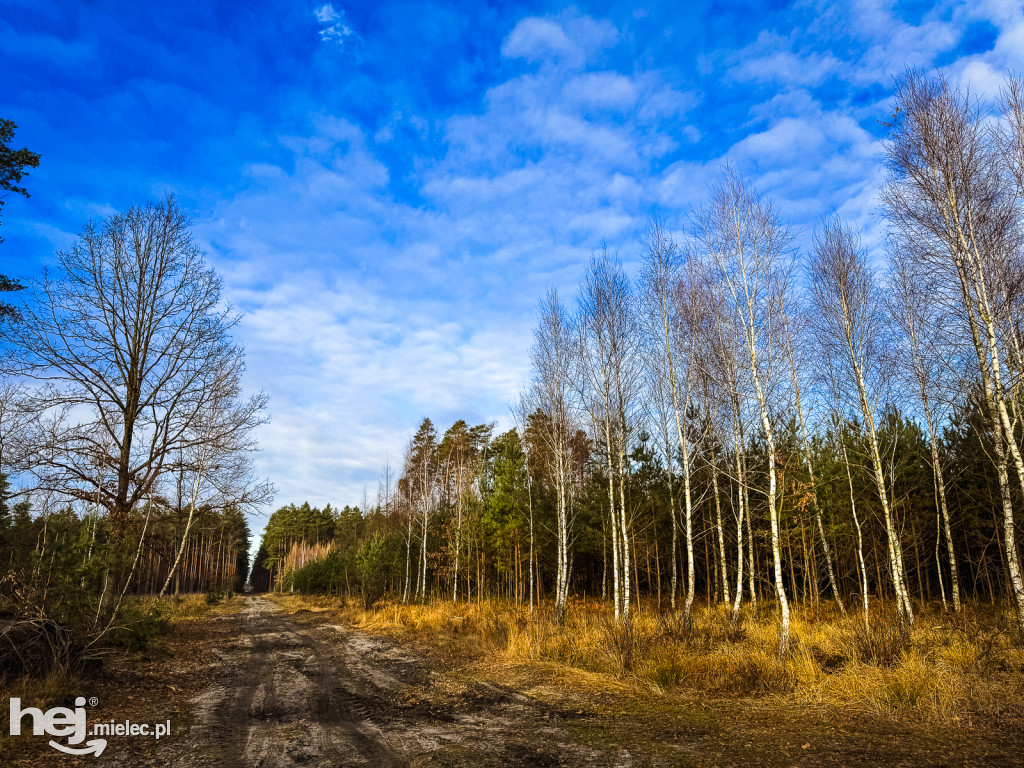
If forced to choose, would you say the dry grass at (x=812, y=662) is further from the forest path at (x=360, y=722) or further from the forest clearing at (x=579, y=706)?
the forest path at (x=360, y=722)

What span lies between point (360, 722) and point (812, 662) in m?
7.11

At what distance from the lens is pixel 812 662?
8.14 metres

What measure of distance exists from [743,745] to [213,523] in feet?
72.8

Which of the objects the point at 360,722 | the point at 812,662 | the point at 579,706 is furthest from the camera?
the point at 812,662

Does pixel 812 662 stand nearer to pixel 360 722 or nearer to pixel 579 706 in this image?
pixel 579 706

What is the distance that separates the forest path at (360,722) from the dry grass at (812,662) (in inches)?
84.7

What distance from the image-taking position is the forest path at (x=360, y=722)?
5.21m

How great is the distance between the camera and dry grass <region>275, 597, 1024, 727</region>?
21.1 ft

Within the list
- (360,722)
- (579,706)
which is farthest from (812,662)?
(360,722)

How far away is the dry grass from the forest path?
215 cm

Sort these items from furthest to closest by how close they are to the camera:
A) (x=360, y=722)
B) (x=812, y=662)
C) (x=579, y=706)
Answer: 1. (x=812, y=662)
2. (x=579, y=706)
3. (x=360, y=722)

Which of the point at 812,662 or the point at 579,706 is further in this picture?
the point at 812,662

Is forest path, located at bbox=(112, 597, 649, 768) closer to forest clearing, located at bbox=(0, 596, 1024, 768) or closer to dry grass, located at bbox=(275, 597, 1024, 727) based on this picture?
forest clearing, located at bbox=(0, 596, 1024, 768)

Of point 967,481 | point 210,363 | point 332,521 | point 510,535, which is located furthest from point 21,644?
point 332,521
